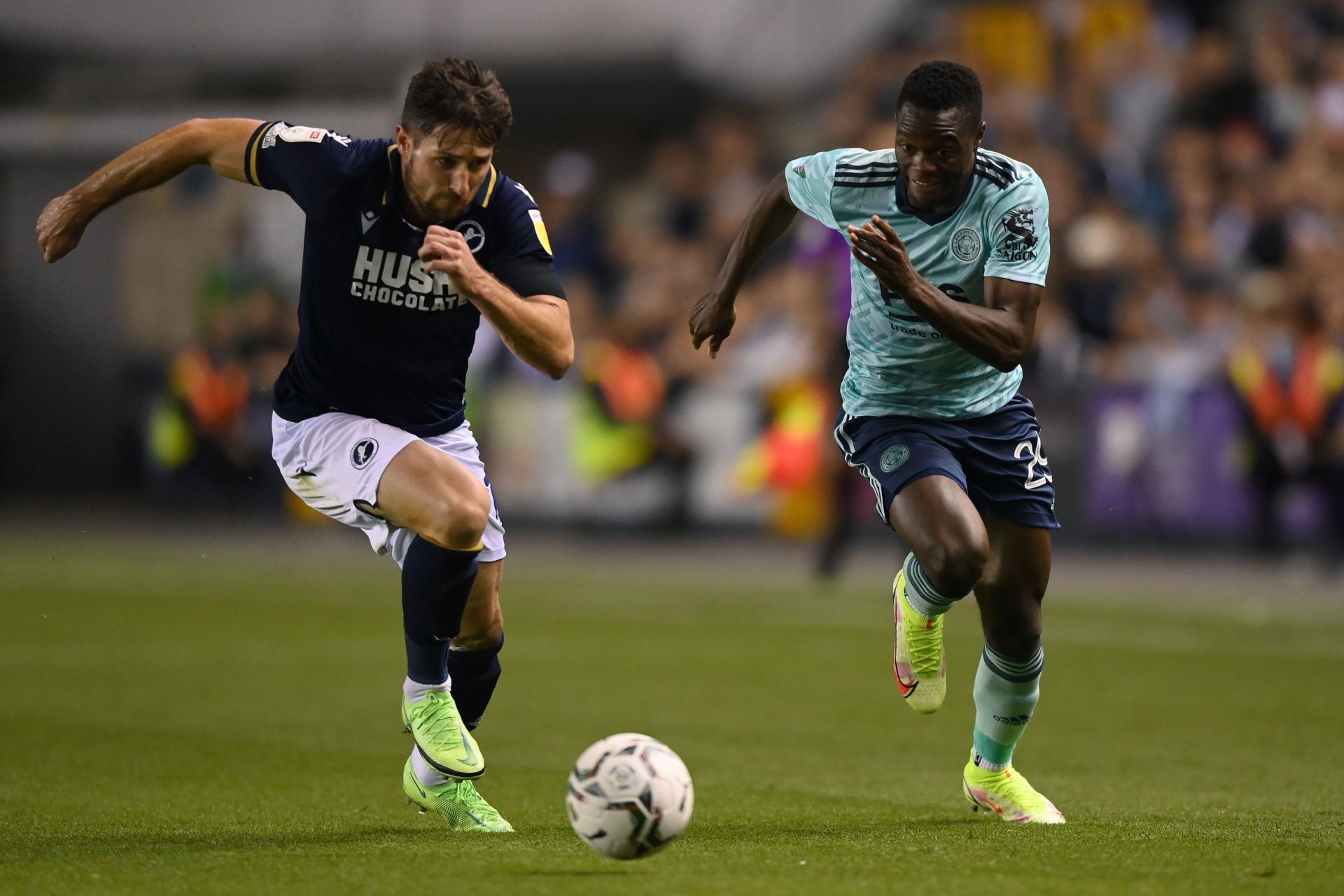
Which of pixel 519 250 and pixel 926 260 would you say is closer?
pixel 519 250

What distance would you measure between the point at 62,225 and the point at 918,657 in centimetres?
308

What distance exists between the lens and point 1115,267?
15.9 metres

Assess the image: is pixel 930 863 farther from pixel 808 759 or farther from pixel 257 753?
pixel 257 753

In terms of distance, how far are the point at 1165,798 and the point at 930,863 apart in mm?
1702

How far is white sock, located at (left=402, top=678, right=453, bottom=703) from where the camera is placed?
18.5 feet

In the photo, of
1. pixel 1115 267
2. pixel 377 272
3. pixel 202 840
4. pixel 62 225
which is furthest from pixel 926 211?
pixel 1115 267

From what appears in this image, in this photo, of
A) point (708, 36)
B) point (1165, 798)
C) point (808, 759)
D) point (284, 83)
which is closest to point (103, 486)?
point (284, 83)

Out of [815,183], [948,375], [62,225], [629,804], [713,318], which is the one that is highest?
[815,183]

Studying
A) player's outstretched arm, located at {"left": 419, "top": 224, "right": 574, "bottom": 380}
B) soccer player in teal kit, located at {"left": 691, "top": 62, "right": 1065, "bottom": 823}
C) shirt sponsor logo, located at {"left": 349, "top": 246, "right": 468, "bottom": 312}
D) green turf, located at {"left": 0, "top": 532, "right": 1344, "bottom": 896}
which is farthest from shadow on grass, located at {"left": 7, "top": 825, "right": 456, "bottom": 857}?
soccer player in teal kit, located at {"left": 691, "top": 62, "right": 1065, "bottom": 823}

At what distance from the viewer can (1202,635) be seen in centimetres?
1128

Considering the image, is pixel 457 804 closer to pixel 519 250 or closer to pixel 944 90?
pixel 519 250

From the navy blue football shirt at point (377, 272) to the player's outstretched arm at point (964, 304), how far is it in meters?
0.97

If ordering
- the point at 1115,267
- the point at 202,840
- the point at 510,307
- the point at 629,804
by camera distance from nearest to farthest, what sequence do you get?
the point at 629,804, the point at 510,307, the point at 202,840, the point at 1115,267

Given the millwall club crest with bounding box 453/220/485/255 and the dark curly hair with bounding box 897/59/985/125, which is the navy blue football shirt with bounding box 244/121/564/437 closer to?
the millwall club crest with bounding box 453/220/485/255
